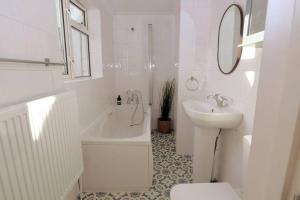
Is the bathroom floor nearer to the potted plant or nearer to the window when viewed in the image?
the potted plant

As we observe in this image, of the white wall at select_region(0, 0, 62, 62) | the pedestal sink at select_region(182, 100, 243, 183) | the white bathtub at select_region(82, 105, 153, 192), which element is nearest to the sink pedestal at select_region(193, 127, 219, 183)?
the pedestal sink at select_region(182, 100, 243, 183)

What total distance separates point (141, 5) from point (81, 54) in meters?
1.33

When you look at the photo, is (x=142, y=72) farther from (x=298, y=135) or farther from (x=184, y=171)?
(x=298, y=135)

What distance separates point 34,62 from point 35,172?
2.02 ft

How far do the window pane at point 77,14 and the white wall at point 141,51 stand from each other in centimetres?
97

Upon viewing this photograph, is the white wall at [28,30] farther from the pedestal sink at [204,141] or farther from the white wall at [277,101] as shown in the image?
the pedestal sink at [204,141]

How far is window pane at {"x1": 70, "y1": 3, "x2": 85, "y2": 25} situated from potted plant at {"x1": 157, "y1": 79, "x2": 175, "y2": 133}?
1833mm

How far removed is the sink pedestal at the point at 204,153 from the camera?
65.8 inches

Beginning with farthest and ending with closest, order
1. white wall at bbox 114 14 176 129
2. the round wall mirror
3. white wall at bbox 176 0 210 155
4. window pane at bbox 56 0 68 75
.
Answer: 1. white wall at bbox 114 14 176 129
2. white wall at bbox 176 0 210 155
3. window pane at bbox 56 0 68 75
4. the round wall mirror

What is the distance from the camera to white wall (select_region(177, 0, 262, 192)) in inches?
54.5

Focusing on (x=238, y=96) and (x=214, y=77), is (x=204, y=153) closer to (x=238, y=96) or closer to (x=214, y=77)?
(x=238, y=96)

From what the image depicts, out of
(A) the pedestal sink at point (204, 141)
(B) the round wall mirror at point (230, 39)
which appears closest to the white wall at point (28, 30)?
(A) the pedestal sink at point (204, 141)

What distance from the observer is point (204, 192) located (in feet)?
3.73

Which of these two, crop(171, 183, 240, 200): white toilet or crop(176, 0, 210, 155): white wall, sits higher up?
crop(176, 0, 210, 155): white wall
